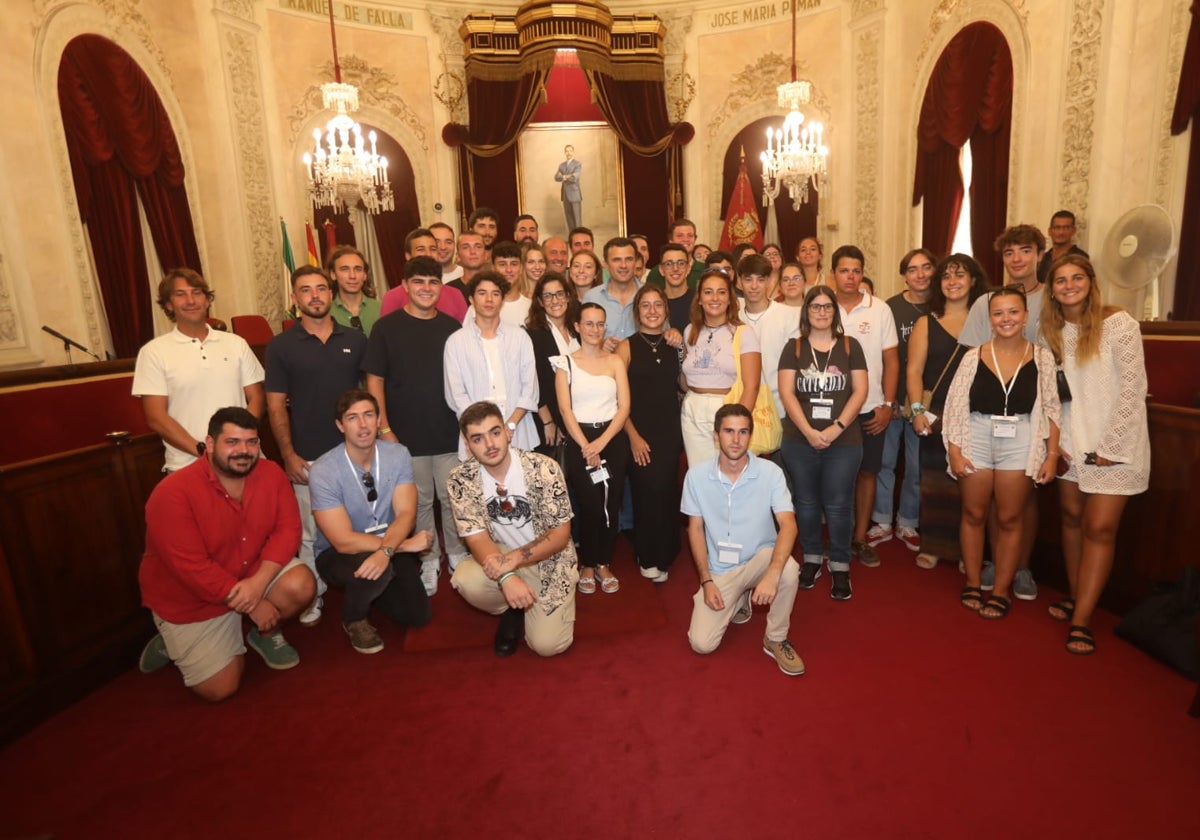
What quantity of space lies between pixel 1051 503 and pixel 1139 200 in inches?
140

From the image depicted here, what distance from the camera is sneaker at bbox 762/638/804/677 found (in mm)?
2828

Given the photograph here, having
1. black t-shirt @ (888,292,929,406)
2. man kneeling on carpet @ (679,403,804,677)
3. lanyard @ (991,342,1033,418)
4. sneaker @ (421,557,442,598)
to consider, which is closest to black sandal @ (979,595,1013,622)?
lanyard @ (991,342,1033,418)

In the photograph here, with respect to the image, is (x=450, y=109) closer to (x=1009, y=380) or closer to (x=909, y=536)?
(x=909, y=536)

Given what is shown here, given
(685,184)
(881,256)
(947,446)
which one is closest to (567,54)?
(685,184)

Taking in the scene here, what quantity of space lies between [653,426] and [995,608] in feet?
6.32

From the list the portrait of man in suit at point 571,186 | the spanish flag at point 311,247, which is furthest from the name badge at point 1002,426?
the spanish flag at point 311,247

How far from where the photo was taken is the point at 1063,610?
10.4ft

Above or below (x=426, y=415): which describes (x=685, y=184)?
above

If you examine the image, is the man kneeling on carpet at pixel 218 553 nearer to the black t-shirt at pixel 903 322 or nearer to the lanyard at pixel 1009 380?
Result: the lanyard at pixel 1009 380

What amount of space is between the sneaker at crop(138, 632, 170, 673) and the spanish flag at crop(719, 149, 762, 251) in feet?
24.4

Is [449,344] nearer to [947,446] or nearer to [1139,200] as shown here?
[947,446]

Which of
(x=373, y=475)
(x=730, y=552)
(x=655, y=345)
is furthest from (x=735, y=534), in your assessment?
(x=373, y=475)

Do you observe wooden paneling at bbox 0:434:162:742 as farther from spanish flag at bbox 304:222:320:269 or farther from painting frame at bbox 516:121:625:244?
painting frame at bbox 516:121:625:244

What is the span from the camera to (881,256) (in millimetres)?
8414
